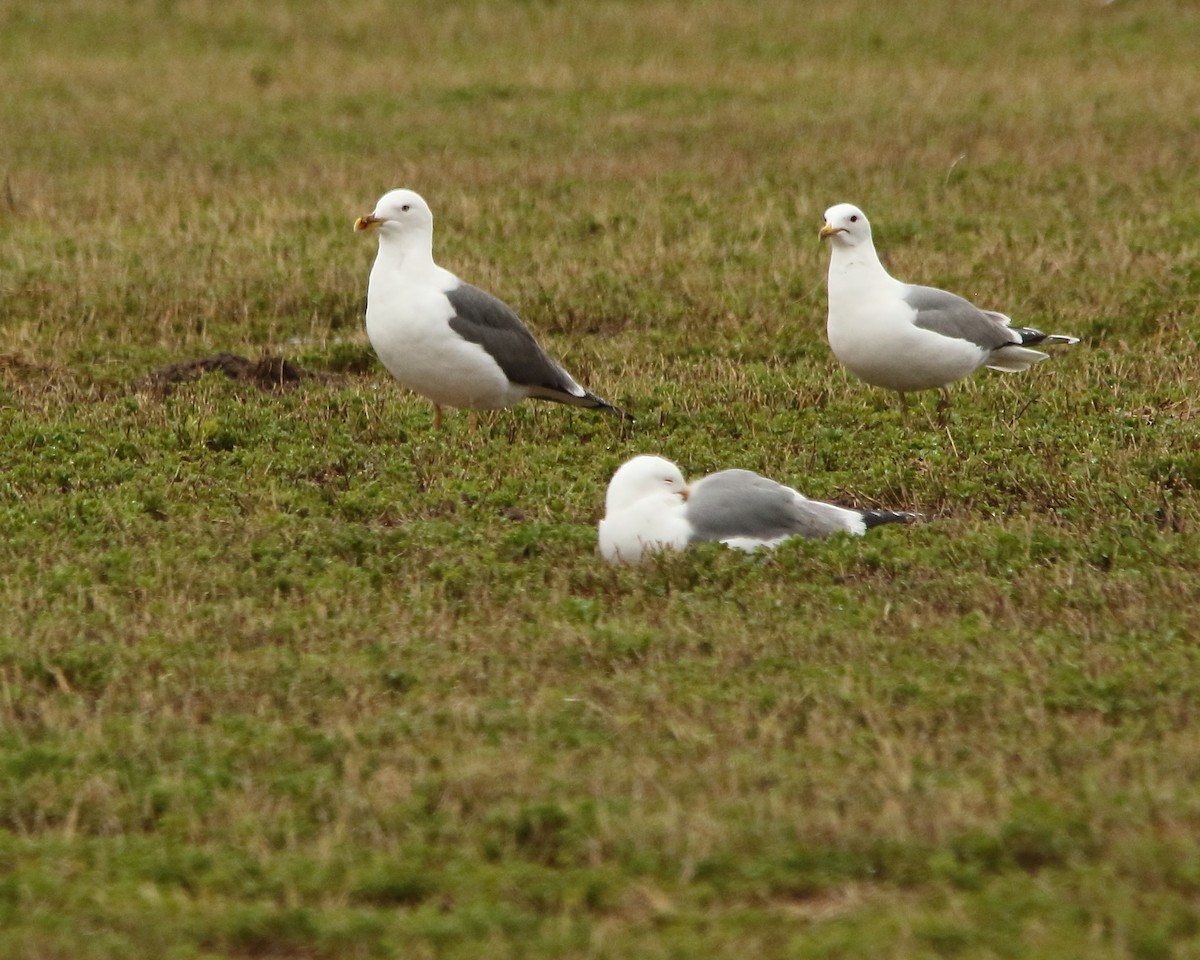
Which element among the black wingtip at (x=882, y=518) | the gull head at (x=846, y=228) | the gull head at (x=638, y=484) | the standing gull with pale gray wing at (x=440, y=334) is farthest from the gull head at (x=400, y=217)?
the black wingtip at (x=882, y=518)

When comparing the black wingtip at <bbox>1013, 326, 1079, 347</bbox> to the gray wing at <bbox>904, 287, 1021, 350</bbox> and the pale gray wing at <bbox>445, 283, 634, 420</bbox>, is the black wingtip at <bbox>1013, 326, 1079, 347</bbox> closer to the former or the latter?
the gray wing at <bbox>904, 287, 1021, 350</bbox>

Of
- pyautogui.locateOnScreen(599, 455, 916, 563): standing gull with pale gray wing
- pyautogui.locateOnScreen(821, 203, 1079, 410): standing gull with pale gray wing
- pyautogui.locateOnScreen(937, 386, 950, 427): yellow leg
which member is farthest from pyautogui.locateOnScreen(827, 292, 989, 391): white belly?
pyautogui.locateOnScreen(599, 455, 916, 563): standing gull with pale gray wing

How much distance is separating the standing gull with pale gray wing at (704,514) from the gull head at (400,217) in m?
2.86

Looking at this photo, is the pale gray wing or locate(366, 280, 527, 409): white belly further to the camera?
the pale gray wing

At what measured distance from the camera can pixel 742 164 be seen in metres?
18.6

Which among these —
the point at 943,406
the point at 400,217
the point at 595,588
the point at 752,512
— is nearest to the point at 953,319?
Answer: the point at 943,406

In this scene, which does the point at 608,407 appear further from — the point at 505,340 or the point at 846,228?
the point at 846,228

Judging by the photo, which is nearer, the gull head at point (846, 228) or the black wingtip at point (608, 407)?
the gull head at point (846, 228)

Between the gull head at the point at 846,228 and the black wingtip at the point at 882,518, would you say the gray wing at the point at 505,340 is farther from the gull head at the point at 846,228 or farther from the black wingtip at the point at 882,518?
the black wingtip at the point at 882,518

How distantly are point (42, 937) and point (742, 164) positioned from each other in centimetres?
1479

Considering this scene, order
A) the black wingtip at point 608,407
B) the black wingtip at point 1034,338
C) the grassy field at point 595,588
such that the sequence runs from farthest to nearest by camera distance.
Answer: the black wingtip at point 1034,338 → the black wingtip at point 608,407 → the grassy field at point 595,588

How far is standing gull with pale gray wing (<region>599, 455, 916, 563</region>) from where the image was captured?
25.8ft

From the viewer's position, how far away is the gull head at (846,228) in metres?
10.4

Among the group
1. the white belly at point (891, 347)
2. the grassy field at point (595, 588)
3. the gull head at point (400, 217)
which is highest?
the gull head at point (400, 217)
